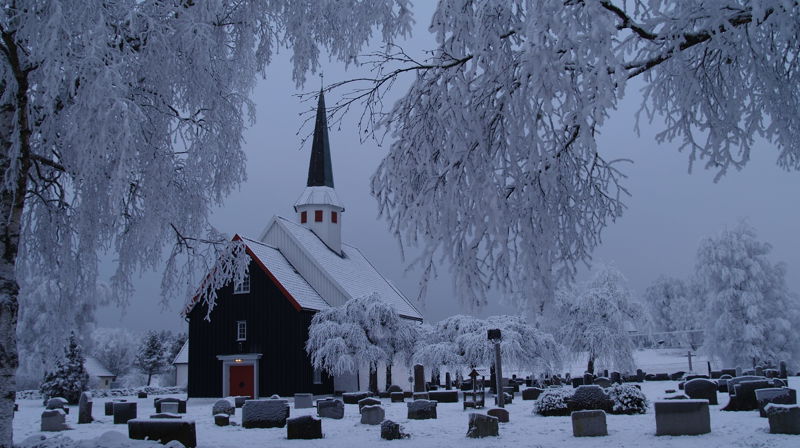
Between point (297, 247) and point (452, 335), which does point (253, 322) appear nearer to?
point (297, 247)

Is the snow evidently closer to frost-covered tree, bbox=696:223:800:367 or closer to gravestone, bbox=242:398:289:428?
gravestone, bbox=242:398:289:428

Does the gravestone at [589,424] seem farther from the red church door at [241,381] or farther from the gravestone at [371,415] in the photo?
the red church door at [241,381]

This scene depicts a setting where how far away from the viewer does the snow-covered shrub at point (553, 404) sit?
704 inches

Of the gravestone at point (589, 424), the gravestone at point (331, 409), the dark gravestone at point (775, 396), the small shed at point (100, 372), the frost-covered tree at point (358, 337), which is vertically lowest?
the small shed at point (100, 372)

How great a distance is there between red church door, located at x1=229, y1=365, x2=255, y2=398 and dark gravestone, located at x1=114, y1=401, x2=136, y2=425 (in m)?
11.4

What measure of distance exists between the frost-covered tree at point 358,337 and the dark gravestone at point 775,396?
56.5 feet

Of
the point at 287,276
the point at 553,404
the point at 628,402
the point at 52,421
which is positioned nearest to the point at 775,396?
the point at 628,402

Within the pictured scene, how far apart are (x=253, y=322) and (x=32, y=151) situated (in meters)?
22.5

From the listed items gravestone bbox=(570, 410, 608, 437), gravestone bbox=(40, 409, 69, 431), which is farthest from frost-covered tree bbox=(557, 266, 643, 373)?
gravestone bbox=(40, 409, 69, 431)

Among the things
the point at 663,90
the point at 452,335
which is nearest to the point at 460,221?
the point at 663,90

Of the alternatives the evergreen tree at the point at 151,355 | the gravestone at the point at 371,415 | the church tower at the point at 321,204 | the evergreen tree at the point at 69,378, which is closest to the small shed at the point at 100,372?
the evergreen tree at the point at 151,355

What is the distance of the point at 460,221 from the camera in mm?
5520

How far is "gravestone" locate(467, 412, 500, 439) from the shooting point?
13.4 m

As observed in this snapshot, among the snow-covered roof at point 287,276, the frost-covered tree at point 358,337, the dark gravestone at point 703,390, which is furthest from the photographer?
the snow-covered roof at point 287,276
